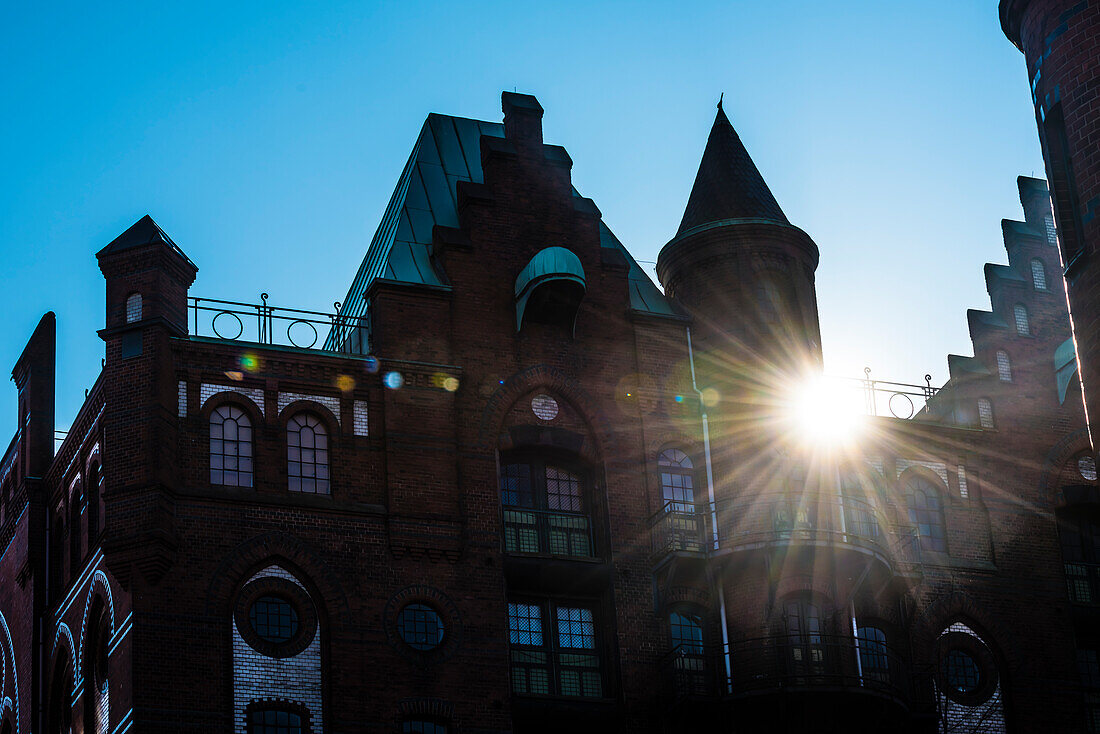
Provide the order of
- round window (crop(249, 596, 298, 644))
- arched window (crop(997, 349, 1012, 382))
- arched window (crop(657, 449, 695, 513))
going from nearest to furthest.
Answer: round window (crop(249, 596, 298, 644)), arched window (crop(657, 449, 695, 513)), arched window (crop(997, 349, 1012, 382))

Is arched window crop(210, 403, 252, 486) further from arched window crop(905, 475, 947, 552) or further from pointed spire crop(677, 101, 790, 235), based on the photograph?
arched window crop(905, 475, 947, 552)

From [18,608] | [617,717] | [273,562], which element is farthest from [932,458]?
[18,608]

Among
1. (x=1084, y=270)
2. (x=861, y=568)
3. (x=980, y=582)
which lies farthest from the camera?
(x=980, y=582)

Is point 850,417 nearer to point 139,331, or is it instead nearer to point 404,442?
point 404,442

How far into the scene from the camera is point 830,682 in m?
39.6

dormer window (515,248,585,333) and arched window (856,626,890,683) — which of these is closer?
arched window (856,626,890,683)

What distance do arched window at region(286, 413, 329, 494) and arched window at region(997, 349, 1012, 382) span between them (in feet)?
57.3

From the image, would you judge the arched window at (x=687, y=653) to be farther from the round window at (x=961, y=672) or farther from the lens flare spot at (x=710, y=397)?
the round window at (x=961, y=672)

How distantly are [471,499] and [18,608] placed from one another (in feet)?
39.5

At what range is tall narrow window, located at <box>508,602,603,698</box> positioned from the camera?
39531 millimetres

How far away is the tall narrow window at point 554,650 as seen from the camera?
39.5m

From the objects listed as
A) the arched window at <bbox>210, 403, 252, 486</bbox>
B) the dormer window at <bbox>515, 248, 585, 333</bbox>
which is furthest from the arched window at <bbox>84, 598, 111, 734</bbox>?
the dormer window at <bbox>515, 248, 585, 333</bbox>

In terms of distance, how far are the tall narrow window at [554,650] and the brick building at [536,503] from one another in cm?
7

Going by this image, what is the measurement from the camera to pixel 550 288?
4228 centimetres
